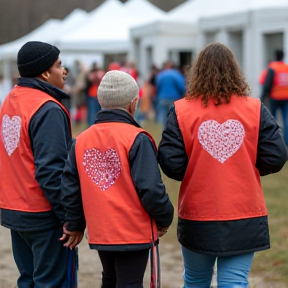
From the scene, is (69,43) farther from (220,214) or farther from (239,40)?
(220,214)

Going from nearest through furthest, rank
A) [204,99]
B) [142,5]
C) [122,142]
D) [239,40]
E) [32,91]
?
1. [122,142]
2. [204,99]
3. [32,91]
4. [239,40]
5. [142,5]

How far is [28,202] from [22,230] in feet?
0.53

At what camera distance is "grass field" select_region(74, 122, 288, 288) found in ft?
17.9

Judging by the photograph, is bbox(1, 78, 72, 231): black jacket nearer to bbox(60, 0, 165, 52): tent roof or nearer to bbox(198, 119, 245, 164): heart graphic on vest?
bbox(198, 119, 245, 164): heart graphic on vest

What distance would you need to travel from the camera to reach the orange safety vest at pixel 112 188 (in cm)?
335

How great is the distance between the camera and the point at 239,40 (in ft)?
66.3

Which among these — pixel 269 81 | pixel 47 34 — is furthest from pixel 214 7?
pixel 269 81

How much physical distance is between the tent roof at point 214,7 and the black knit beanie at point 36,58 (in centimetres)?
1456

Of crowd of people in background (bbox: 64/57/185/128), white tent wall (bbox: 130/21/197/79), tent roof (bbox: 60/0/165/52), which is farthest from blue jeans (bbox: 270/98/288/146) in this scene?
tent roof (bbox: 60/0/165/52)

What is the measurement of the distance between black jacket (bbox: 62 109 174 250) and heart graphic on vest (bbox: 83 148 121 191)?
0.27ft

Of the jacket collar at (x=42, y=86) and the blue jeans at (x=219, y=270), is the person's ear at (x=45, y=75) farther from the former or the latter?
the blue jeans at (x=219, y=270)

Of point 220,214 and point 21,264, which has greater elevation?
point 220,214

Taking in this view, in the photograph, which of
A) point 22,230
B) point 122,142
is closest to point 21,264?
point 22,230

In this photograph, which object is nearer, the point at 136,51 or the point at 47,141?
the point at 47,141
